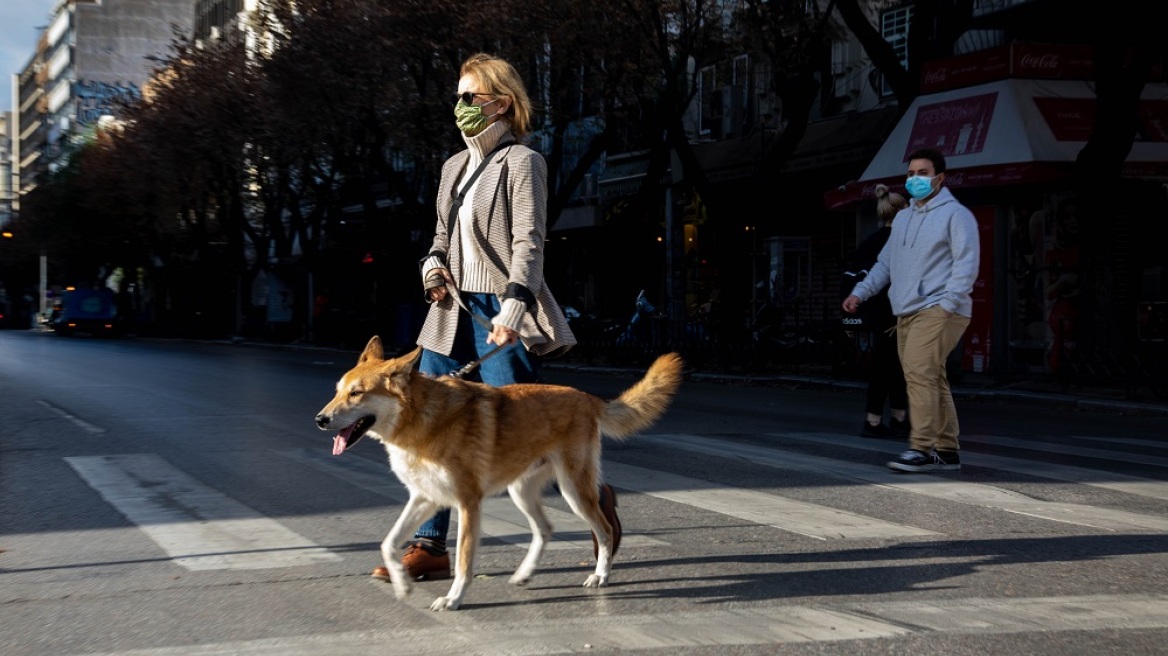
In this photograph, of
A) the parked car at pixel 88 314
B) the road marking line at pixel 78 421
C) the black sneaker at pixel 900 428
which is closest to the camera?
the black sneaker at pixel 900 428

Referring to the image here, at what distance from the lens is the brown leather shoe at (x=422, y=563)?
17.8ft

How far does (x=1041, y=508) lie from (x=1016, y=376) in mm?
12924

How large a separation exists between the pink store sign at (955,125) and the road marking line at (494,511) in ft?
44.5

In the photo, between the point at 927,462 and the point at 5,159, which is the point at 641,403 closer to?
the point at 927,462

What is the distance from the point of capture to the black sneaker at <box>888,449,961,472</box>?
8.74m

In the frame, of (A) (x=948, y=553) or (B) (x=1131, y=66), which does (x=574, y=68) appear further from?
(A) (x=948, y=553)

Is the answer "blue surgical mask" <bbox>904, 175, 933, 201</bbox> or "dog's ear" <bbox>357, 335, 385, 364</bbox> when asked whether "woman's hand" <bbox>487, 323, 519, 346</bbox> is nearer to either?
"dog's ear" <bbox>357, 335, 385, 364</bbox>

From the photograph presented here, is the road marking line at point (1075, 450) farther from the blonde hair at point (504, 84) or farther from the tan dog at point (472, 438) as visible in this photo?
the blonde hair at point (504, 84)

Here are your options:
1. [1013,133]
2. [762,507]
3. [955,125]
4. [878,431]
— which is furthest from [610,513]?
[955,125]

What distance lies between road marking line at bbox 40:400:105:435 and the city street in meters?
0.74

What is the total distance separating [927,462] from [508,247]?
4.31 m

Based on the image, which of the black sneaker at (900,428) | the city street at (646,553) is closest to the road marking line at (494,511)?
the city street at (646,553)

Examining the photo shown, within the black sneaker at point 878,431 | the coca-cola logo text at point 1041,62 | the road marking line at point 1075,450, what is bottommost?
the road marking line at point 1075,450

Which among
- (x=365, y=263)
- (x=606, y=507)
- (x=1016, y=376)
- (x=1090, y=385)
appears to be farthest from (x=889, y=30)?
(x=606, y=507)
